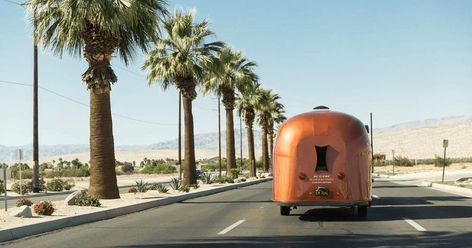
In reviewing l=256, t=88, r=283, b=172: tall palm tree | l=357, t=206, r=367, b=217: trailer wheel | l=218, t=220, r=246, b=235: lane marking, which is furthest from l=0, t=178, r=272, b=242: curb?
l=256, t=88, r=283, b=172: tall palm tree

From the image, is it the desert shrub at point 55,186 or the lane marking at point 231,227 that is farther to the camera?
the desert shrub at point 55,186

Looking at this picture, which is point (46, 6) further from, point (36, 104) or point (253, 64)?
point (253, 64)

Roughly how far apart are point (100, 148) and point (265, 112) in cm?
5501

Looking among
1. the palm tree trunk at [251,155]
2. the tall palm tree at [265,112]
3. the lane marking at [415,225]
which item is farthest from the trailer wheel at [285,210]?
the tall palm tree at [265,112]

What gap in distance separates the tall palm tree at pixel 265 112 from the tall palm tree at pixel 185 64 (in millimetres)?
32740

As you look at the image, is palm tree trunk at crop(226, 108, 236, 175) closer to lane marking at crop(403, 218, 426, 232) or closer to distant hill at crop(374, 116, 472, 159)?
lane marking at crop(403, 218, 426, 232)

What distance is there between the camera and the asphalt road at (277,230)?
1211 cm

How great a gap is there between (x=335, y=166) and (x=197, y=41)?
22921 millimetres

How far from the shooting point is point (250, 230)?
564 inches

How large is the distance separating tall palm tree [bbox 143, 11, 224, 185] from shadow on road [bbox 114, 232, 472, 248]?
79.4 ft

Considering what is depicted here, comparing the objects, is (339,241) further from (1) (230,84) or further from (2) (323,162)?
(1) (230,84)

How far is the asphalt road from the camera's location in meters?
12.1

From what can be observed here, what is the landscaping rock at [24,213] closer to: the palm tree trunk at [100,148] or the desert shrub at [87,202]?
the desert shrub at [87,202]

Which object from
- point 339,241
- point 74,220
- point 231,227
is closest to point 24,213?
point 74,220
